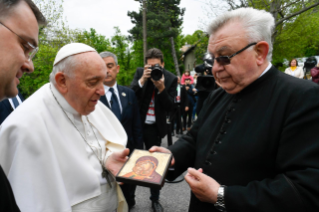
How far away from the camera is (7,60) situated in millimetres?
1062

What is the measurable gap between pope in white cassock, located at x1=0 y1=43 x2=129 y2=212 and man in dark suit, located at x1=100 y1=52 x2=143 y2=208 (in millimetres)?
1038

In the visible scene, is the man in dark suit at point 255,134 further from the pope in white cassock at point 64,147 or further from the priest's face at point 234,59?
the pope in white cassock at point 64,147

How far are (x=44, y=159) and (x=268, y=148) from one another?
153cm

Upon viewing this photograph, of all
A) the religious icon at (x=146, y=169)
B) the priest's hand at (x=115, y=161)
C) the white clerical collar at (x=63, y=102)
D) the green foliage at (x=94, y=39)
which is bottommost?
the priest's hand at (x=115, y=161)

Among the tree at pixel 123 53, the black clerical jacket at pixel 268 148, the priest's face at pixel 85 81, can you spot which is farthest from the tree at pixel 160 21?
the black clerical jacket at pixel 268 148

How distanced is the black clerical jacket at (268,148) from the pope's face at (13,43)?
1.38 meters

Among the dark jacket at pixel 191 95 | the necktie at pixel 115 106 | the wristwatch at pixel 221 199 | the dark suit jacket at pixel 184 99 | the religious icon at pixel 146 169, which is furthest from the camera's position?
A: the dark jacket at pixel 191 95

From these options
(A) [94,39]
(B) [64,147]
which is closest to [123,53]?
(A) [94,39]

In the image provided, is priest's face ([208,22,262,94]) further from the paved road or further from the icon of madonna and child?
the paved road

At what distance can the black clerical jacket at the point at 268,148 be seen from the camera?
1220 mm

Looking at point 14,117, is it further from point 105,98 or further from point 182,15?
point 182,15

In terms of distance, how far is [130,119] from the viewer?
3.31 meters

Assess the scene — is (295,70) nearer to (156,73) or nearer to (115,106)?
(156,73)

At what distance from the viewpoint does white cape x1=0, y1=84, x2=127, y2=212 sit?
57.9 inches
